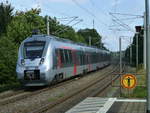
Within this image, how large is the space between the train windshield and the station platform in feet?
21.8

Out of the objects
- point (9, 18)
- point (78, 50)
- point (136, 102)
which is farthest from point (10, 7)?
point (136, 102)

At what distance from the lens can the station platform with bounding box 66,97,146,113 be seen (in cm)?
1273

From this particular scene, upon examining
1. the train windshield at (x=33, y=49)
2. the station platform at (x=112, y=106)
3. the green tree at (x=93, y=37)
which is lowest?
the station platform at (x=112, y=106)

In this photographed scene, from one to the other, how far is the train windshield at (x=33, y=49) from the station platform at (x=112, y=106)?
262 inches

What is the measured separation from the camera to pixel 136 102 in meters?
14.9

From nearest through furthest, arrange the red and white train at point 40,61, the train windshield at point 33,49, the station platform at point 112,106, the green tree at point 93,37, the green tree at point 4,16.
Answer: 1. the station platform at point 112,106
2. the red and white train at point 40,61
3. the train windshield at point 33,49
4. the green tree at point 4,16
5. the green tree at point 93,37

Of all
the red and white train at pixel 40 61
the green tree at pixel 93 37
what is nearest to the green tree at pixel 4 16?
the red and white train at pixel 40 61

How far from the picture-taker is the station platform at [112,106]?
12.7 metres

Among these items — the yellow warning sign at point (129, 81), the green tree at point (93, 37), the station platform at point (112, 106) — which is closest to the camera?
the station platform at point (112, 106)

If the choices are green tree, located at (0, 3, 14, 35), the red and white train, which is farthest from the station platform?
green tree, located at (0, 3, 14, 35)

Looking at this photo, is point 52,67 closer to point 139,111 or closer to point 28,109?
point 28,109

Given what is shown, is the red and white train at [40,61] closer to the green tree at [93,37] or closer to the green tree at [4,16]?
the green tree at [4,16]

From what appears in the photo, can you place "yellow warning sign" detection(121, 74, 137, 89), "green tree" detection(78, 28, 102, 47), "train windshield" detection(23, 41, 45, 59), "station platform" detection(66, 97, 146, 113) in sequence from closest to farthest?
1. "station platform" detection(66, 97, 146, 113)
2. "yellow warning sign" detection(121, 74, 137, 89)
3. "train windshield" detection(23, 41, 45, 59)
4. "green tree" detection(78, 28, 102, 47)

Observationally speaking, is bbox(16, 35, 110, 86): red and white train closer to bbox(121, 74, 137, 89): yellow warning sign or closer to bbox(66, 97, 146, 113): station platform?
bbox(66, 97, 146, 113): station platform
